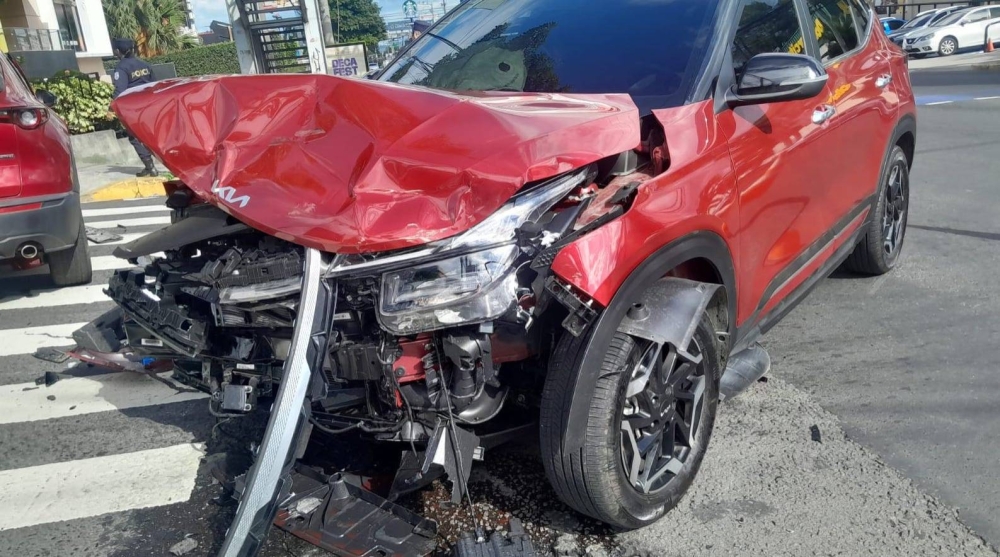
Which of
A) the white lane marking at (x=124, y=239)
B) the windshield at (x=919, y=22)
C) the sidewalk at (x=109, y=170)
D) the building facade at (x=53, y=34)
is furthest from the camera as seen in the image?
the windshield at (x=919, y=22)

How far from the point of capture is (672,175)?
8.66 ft

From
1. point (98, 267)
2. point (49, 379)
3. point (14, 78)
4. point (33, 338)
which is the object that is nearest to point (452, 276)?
point (49, 379)

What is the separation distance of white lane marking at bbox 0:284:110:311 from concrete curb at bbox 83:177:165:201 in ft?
18.3

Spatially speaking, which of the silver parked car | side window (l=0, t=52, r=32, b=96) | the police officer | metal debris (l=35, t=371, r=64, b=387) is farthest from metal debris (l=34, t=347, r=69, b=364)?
the silver parked car

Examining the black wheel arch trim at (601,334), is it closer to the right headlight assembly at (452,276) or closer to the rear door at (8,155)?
the right headlight assembly at (452,276)

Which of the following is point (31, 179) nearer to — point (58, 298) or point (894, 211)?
point (58, 298)

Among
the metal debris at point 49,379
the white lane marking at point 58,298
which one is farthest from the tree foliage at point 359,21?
the metal debris at point 49,379

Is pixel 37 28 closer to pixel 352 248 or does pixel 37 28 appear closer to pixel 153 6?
pixel 153 6

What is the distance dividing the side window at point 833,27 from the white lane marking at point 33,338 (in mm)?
4860

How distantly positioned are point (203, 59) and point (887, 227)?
42.0m

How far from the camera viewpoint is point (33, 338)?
17.3ft

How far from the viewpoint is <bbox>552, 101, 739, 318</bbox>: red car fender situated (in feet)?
7.60

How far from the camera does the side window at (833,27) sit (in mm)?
4043

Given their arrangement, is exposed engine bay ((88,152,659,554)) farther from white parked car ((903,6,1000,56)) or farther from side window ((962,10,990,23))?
side window ((962,10,990,23))
